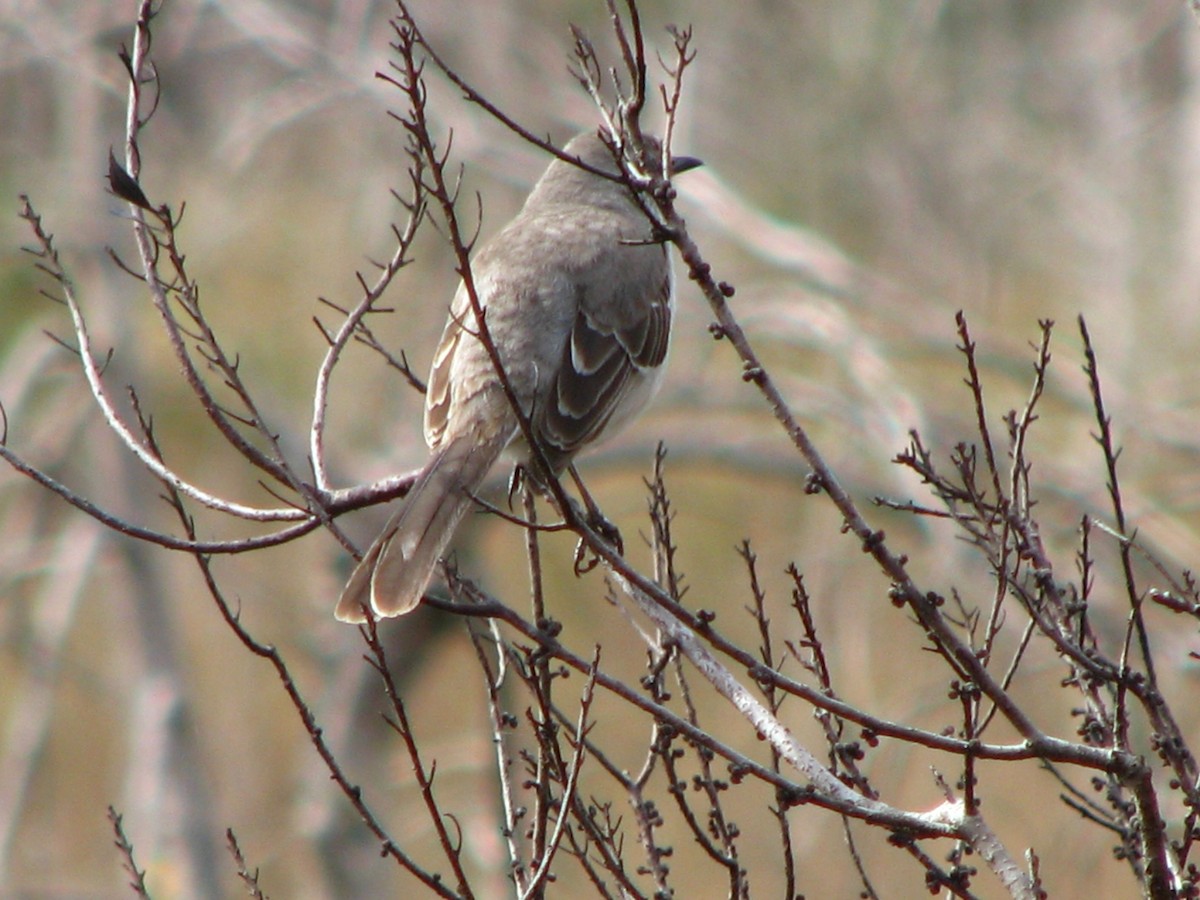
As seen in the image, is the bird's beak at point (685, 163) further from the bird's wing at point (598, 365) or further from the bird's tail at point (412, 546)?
the bird's tail at point (412, 546)

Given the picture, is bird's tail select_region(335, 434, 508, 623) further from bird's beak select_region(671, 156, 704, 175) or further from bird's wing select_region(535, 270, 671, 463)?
bird's beak select_region(671, 156, 704, 175)

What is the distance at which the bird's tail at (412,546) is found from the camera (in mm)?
3520

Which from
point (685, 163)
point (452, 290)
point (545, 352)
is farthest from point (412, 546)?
point (452, 290)

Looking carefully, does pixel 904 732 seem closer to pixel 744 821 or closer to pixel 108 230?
pixel 108 230

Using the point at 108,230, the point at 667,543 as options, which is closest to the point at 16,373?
the point at 108,230

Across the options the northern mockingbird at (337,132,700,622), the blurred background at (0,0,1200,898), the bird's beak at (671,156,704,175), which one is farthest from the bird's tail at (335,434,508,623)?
the blurred background at (0,0,1200,898)

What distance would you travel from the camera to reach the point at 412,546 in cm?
364

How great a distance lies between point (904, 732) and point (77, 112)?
8.33 meters

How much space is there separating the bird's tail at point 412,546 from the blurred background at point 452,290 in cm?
237

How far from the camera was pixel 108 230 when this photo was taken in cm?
920

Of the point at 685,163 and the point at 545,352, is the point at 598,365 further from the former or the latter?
the point at 685,163

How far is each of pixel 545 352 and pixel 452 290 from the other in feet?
16.8

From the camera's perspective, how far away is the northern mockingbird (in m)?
3.94

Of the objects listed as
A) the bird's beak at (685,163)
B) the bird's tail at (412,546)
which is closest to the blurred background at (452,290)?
the bird's beak at (685,163)
